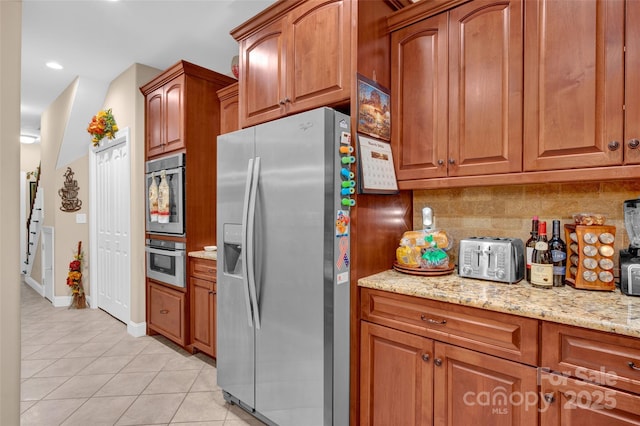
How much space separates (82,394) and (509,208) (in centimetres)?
304

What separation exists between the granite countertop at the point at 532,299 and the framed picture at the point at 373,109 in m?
0.79

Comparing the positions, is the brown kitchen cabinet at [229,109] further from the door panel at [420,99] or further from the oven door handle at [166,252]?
the door panel at [420,99]

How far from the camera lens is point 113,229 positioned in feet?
12.6

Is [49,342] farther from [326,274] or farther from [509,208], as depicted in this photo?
[509,208]

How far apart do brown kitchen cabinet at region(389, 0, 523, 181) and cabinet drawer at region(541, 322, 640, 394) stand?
76cm

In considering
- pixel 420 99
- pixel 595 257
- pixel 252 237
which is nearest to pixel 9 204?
pixel 252 237

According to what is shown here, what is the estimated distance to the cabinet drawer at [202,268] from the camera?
2.65 metres

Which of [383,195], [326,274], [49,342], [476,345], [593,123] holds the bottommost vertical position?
[49,342]

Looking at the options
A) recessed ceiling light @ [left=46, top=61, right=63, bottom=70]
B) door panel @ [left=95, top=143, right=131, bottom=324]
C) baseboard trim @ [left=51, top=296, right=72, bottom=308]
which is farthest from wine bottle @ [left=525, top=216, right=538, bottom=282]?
baseboard trim @ [left=51, top=296, right=72, bottom=308]

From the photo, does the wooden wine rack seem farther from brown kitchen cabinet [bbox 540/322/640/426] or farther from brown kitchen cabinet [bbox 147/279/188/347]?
brown kitchen cabinet [bbox 147/279/188/347]

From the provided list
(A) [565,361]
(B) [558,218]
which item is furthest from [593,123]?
(A) [565,361]

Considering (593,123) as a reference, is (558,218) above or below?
below

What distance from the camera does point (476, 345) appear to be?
1352mm

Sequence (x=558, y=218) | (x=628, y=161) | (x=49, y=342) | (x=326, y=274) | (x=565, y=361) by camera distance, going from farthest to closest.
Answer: (x=49, y=342) → (x=558, y=218) → (x=326, y=274) → (x=628, y=161) → (x=565, y=361)
